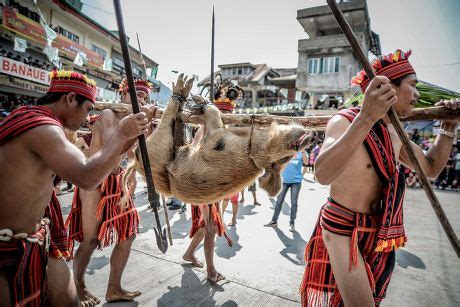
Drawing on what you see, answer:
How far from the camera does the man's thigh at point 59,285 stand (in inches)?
76.8

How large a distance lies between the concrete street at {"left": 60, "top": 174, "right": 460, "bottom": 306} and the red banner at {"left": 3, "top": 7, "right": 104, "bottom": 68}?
15.5 m

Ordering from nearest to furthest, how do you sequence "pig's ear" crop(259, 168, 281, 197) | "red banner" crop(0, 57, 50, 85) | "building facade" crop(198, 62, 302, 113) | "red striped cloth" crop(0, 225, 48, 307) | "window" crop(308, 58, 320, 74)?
1. "red striped cloth" crop(0, 225, 48, 307)
2. "pig's ear" crop(259, 168, 281, 197)
3. "red banner" crop(0, 57, 50, 85)
4. "window" crop(308, 58, 320, 74)
5. "building facade" crop(198, 62, 302, 113)

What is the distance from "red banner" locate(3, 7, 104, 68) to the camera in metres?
15.3

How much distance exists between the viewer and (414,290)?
11.8 ft

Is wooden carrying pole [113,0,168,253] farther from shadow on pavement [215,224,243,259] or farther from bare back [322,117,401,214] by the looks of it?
shadow on pavement [215,224,243,259]

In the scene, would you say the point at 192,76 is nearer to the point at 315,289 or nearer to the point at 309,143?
the point at 309,143

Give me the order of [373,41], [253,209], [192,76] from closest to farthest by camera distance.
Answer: [192,76], [253,209], [373,41]

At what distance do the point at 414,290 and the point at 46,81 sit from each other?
19.9 m

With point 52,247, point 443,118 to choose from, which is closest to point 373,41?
point 443,118

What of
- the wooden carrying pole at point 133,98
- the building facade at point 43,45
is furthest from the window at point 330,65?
the wooden carrying pole at point 133,98

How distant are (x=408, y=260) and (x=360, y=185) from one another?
3.84 m

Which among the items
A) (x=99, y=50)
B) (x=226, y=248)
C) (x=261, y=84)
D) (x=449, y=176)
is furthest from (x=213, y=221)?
(x=261, y=84)

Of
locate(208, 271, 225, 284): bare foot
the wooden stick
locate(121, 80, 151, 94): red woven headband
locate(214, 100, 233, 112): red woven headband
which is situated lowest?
locate(208, 271, 225, 284): bare foot

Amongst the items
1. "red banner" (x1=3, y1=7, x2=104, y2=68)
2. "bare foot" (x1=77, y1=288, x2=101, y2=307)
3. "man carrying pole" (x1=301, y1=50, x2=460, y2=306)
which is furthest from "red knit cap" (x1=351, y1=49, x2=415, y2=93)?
"red banner" (x1=3, y1=7, x2=104, y2=68)
